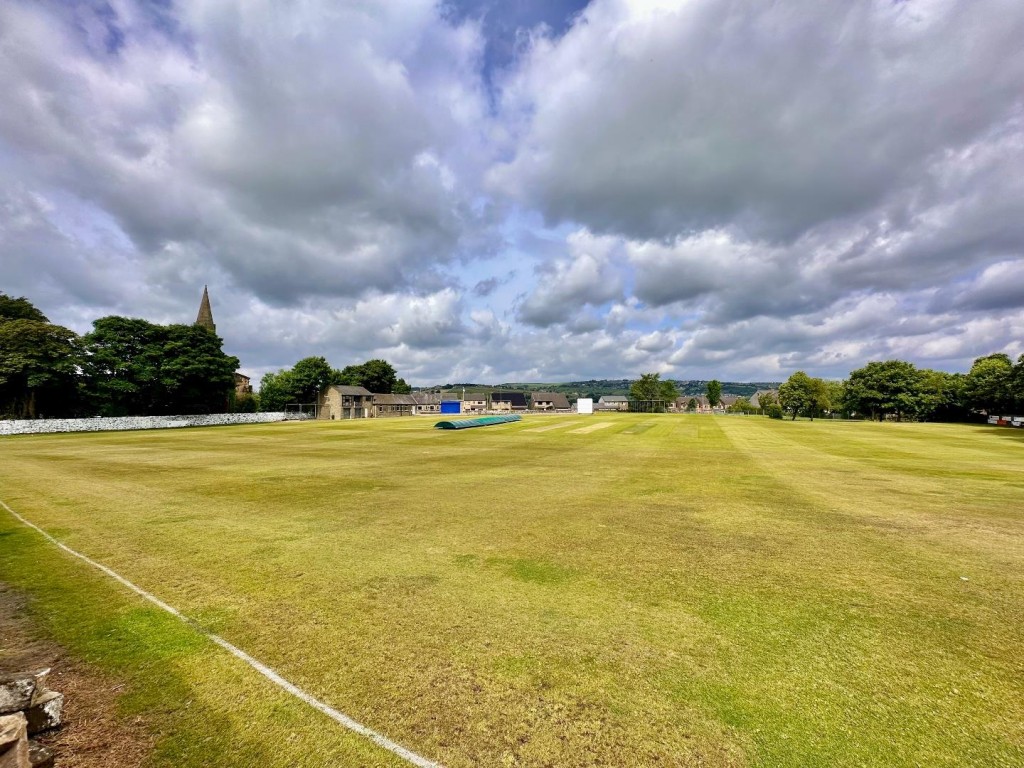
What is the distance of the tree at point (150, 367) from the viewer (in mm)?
64812

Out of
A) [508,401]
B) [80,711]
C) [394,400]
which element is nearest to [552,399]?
[508,401]

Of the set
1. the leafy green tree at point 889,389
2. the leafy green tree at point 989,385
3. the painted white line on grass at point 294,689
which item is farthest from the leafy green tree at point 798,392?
the painted white line on grass at point 294,689

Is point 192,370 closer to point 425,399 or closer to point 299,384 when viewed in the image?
point 299,384

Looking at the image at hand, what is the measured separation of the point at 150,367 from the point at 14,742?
83.1m

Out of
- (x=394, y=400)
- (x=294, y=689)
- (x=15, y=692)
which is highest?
(x=394, y=400)

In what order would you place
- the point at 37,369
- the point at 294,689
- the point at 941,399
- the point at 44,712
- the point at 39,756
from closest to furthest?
the point at 39,756
the point at 44,712
the point at 294,689
the point at 37,369
the point at 941,399

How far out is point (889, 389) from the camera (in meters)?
85.6

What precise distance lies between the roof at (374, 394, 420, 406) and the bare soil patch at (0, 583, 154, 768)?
122 m

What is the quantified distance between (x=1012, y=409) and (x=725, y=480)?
9523 centimetres

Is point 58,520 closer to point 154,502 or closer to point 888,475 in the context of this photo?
point 154,502

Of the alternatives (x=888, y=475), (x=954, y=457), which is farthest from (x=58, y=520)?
(x=954, y=457)

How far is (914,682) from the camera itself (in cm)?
543

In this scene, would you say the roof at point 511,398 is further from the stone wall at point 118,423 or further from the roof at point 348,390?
the stone wall at point 118,423

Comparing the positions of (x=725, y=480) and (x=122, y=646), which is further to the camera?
(x=725, y=480)
